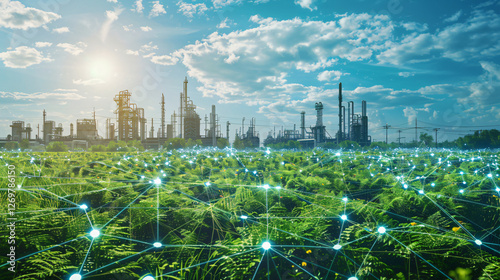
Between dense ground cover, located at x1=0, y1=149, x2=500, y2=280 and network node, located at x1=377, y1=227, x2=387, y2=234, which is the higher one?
network node, located at x1=377, y1=227, x2=387, y2=234

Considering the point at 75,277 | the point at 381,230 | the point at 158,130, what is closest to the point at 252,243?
the point at 381,230

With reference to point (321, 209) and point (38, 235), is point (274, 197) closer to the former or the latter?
point (321, 209)

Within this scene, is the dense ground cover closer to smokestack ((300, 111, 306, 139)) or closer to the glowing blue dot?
the glowing blue dot

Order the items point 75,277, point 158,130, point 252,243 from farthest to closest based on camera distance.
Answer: point 158,130, point 252,243, point 75,277

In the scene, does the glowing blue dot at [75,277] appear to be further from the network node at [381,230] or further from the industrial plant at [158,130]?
the industrial plant at [158,130]

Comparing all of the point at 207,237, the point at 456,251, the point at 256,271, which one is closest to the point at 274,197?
the point at 207,237

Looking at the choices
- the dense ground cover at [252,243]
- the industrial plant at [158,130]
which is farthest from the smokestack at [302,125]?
the dense ground cover at [252,243]

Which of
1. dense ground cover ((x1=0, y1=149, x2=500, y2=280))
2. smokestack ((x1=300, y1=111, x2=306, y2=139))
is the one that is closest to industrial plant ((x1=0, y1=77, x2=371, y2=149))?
smokestack ((x1=300, y1=111, x2=306, y2=139))

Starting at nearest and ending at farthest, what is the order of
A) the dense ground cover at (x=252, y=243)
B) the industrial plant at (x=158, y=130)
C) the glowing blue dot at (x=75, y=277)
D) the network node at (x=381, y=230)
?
the glowing blue dot at (x=75, y=277) → the dense ground cover at (x=252, y=243) → the network node at (x=381, y=230) → the industrial plant at (x=158, y=130)

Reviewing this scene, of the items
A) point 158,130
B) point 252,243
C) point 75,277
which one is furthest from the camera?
point 158,130

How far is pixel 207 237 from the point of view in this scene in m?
2.92

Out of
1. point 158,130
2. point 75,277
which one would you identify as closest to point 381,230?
point 75,277

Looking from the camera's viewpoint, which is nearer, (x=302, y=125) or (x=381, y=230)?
(x=381, y=230)

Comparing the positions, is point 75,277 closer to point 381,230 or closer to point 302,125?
point 381,230
